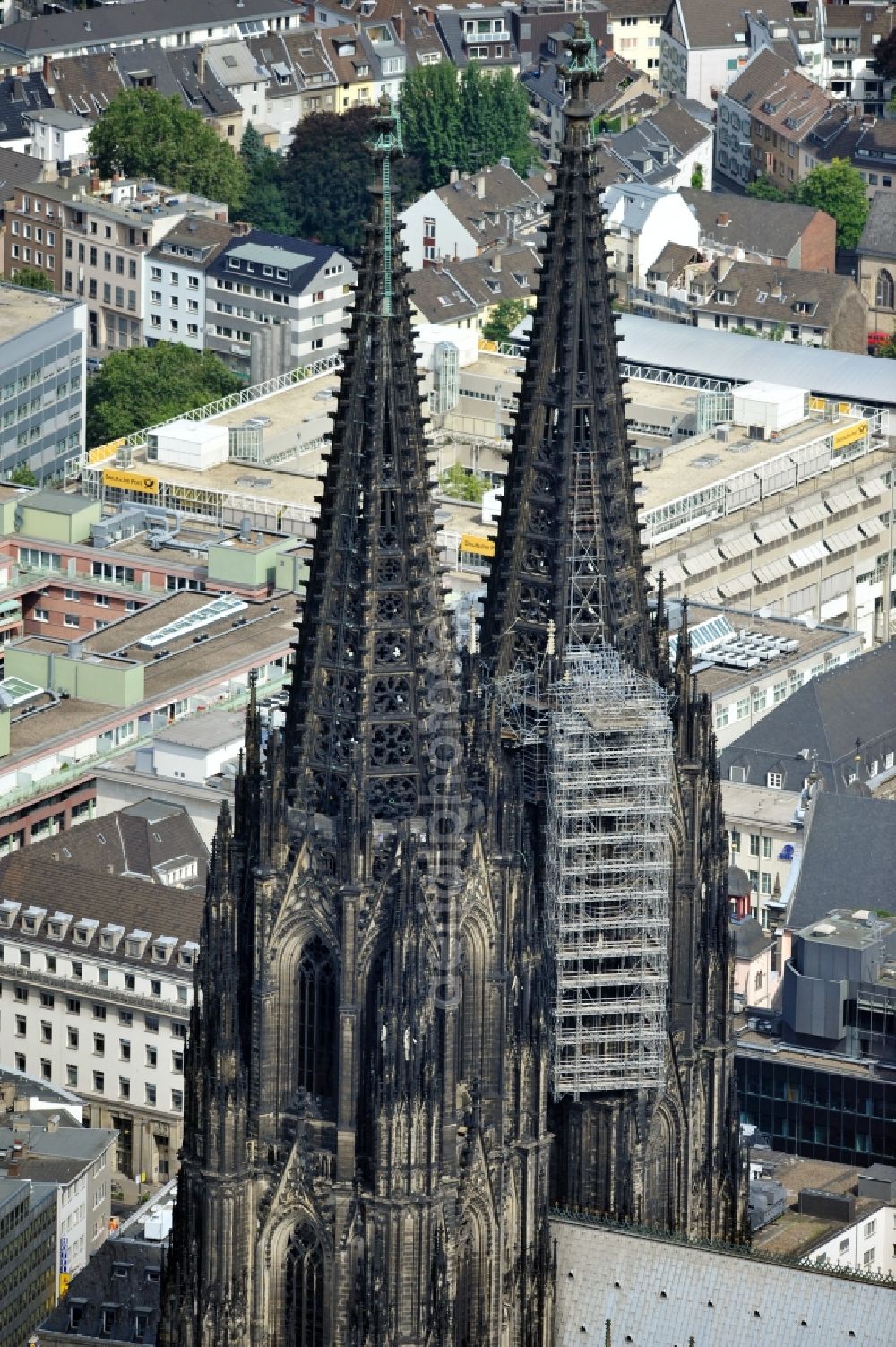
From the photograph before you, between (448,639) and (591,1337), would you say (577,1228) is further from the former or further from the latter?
(448,639)

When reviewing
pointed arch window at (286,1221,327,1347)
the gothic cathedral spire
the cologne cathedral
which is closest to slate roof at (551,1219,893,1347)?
the cologne cathedral

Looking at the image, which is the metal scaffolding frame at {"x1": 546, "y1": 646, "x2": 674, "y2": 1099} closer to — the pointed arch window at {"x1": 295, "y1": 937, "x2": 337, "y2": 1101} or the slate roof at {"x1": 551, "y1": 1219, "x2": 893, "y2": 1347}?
the slate roof at {"x1": 551, "y1": 1219, "x2": 893, "y2": 1347}

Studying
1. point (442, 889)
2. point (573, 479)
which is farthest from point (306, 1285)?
point (573, 479)

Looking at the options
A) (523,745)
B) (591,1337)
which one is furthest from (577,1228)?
(523,745)

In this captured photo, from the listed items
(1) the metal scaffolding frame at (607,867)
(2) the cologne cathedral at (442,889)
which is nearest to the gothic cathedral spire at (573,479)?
(2) the cologne cathedral at (442,889)

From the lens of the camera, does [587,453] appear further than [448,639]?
Yes

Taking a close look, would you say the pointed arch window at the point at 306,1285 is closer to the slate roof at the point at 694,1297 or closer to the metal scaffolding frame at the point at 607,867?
the slate roof at the point at 694,1297

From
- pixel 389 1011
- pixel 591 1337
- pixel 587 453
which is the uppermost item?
pixel 587 453
